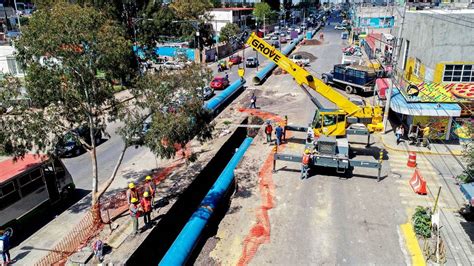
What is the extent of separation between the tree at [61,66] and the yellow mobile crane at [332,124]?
1110 centimetres

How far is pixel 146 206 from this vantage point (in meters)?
16.3

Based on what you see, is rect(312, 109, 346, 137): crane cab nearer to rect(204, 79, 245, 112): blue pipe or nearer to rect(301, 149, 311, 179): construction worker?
rect(301, 149, 311, 179): construction worker

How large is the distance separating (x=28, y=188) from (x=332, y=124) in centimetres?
1730

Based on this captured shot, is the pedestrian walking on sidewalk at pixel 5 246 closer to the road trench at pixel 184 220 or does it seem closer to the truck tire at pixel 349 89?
the road trench at pixel 184 220

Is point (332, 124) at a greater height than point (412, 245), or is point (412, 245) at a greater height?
point (332, 124)

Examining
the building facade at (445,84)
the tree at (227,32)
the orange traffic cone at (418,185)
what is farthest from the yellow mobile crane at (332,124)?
the tree at (227,32)

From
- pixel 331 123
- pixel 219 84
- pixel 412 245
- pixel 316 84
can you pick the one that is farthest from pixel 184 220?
pixel 219 84

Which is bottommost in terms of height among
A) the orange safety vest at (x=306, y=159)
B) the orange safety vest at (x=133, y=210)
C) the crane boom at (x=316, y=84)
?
the orange safety vest at (x=306, y=159)

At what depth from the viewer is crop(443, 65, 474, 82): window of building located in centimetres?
2667

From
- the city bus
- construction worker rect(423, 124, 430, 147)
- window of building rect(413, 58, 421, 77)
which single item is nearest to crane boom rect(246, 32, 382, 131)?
construction worker rect(423, 124, 430, 147)

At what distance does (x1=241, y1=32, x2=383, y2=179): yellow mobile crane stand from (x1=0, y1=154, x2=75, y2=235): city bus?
12121mm

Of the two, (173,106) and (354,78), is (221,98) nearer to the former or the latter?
(354,78)

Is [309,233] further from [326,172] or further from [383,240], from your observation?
[326,172]

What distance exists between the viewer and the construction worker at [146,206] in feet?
53.0
